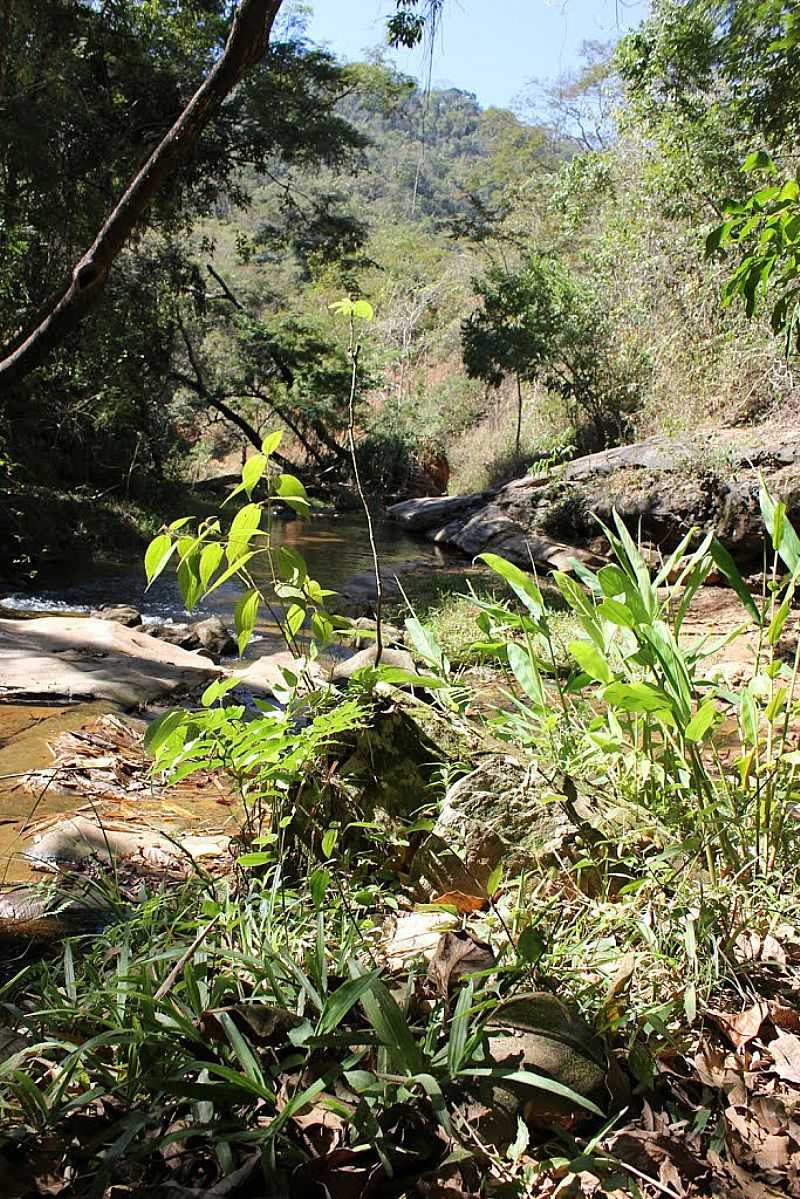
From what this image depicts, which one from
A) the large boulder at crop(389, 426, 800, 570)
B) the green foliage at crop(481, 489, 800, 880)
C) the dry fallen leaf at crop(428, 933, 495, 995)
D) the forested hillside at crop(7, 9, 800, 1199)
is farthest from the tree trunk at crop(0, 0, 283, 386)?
the large boulder at crop(389, 426, 800, 570)

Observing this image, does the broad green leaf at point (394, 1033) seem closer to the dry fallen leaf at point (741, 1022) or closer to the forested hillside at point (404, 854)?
the forested hillside at point (404, 854)

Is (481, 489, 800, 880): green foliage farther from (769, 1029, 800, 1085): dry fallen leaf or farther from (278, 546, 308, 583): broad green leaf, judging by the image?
(278, 546, 308, 583): broad green leaf

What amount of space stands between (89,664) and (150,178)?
7.61ft

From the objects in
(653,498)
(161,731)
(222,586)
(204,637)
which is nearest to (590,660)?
(161,731)

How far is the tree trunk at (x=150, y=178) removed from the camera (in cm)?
324

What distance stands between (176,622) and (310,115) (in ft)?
28.3

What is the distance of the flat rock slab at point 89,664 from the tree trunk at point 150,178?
1469mm

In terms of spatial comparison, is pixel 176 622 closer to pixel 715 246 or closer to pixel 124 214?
pixel 124 214

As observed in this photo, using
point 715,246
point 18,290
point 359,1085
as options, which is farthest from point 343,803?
point 18,290

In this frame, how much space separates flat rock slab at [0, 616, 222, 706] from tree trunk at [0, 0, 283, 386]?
1.47 metres

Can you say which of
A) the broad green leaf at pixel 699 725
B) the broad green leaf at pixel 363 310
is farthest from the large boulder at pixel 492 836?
the broad green leaf at pixel 363 310

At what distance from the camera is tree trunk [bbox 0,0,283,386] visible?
324 centimetres

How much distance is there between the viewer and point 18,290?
29.8 ft

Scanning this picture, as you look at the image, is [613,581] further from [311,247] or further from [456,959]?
[311,247]
